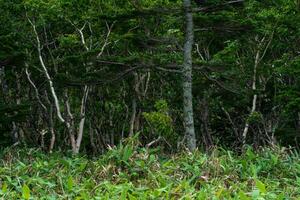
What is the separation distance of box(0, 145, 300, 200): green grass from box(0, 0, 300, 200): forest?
1.0 inches

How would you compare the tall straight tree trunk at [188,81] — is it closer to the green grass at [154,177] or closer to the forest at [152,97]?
the forest at [152,97]

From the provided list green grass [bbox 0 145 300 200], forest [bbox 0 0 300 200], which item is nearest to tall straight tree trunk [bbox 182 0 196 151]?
forest [bbox 0 0 300 200]

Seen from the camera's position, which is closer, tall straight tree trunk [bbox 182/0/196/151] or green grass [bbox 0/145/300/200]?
green grass [bbox 0/145/300/200]

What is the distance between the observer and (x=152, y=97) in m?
23.3

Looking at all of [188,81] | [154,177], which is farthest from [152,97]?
[154,177]

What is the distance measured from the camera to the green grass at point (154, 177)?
A: 6.94 metres

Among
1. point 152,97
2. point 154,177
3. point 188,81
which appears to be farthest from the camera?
point 152,97

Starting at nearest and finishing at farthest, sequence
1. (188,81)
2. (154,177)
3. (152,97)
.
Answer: (154,177), (188,81), (152,97)

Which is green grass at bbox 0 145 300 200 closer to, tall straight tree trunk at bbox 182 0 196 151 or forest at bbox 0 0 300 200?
forest at bbox 0 0 300 200

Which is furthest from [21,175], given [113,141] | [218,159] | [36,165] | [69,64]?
[113,141]

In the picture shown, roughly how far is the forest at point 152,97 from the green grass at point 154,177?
26 millimetres

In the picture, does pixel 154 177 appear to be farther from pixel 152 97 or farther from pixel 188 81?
pixel 152 97

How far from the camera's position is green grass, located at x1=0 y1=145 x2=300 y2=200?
694 centimetres

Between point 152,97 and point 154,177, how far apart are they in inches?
609
